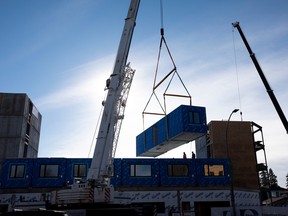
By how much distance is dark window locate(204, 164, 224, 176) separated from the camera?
135 ft

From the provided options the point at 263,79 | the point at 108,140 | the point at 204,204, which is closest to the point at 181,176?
the point at 204,204

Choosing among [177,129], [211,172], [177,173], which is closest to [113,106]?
[177,129]

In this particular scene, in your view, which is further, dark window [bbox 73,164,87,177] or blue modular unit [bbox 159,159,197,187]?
blue modular unit [bbox 159,159,197,187]

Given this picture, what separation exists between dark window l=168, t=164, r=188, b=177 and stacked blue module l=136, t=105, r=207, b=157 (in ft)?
14.9

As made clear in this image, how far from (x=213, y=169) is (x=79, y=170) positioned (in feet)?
59.5

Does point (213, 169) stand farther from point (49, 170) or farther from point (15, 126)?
point (15, 126)

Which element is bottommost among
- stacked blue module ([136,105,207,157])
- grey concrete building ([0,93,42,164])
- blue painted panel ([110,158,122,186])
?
blue painted panel ([110,158,122,186])

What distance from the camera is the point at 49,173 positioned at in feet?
124

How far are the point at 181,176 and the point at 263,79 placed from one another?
17.2 meters

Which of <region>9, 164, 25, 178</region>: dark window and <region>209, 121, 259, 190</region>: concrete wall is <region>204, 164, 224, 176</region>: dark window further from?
<region>9, 164, 25, 178</region>: dark window

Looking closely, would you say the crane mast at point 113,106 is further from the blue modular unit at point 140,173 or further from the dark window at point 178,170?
the dark window at point 178,170

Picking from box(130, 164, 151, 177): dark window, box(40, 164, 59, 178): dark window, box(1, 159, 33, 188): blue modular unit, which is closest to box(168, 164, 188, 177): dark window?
box(130, 164, 151, 177): dark window

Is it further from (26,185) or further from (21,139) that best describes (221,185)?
(21,139)

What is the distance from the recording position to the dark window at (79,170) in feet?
125
